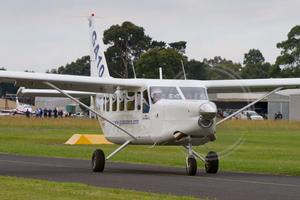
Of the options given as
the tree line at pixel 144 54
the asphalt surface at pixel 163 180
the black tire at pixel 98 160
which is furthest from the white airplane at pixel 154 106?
the tree line at pixel 144 54

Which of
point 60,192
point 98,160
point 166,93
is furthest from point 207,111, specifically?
point 60,192

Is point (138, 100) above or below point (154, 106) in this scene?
above

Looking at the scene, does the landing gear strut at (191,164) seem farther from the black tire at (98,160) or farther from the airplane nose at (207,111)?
the black tire at (98,160)

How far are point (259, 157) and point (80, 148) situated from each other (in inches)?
402

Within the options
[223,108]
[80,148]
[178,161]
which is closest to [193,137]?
[223,108]

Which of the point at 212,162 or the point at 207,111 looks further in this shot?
the point at 212,162

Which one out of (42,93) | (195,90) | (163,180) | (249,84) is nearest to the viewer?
(163,180)

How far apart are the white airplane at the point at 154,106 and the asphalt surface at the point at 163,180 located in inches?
37.0

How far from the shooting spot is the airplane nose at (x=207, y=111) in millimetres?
20312

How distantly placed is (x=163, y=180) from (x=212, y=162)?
126 inches

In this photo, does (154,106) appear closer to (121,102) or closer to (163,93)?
(163,93)

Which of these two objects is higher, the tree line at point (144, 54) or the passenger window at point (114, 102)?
the tree line at point (144, 54)

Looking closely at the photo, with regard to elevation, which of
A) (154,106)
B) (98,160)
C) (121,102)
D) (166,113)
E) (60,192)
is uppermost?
(121,102)

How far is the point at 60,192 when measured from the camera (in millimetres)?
15336
